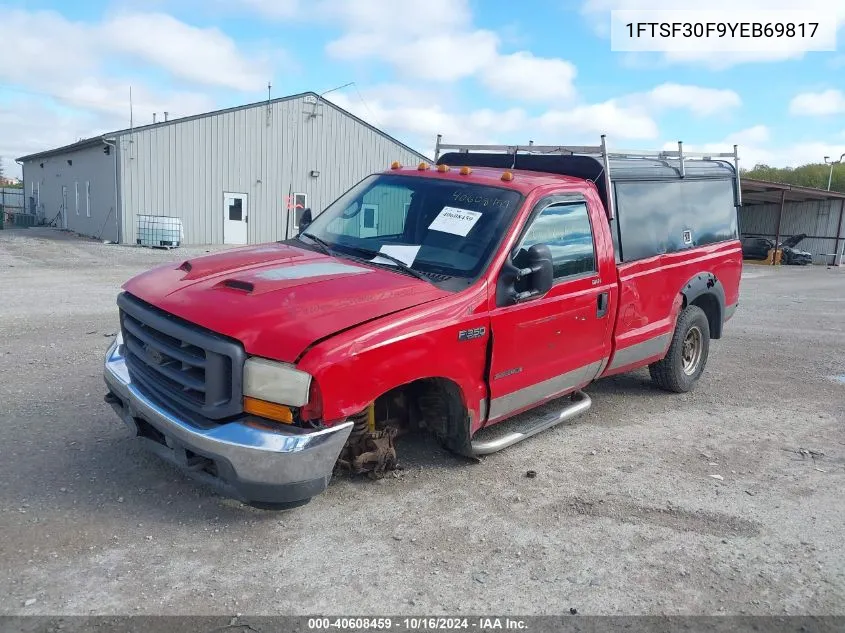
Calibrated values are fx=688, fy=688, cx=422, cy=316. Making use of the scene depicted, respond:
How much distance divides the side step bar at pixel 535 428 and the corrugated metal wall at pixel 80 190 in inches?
881

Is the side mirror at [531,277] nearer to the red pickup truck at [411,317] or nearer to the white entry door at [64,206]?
the red pickup truck at [411,317]


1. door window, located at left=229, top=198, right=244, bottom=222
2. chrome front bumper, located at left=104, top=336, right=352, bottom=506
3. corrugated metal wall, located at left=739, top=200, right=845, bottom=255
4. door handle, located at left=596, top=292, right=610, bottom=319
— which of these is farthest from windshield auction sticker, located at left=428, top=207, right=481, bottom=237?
corrugated metal wall, located at left=739, top=200, right=845, bottom=255

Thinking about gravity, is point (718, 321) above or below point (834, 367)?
above

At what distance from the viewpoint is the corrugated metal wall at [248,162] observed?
78.8 feet

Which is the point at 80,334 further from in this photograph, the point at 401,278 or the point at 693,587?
the point at 693,587

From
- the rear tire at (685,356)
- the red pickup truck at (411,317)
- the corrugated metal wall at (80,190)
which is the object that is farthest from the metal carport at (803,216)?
the corrugated metal wall at (80,190)

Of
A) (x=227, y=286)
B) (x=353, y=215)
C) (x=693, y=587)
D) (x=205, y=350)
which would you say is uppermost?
(x=353, y=215)

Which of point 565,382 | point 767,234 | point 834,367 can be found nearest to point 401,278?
point 565,382

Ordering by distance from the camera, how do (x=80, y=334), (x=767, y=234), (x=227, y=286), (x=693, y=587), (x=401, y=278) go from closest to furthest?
(x=693, y=587)
(x=227, y=286)
(x=401, y=278)
(x=80, y=334)
(x=767, y=234)

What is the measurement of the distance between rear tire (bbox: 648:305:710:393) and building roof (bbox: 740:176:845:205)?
17.5 meters

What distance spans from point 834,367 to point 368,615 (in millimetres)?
7199

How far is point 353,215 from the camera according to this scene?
17.4 feet

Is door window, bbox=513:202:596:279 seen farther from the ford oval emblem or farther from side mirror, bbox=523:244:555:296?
the ford oval emblem

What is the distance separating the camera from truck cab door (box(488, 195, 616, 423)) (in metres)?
4.35
